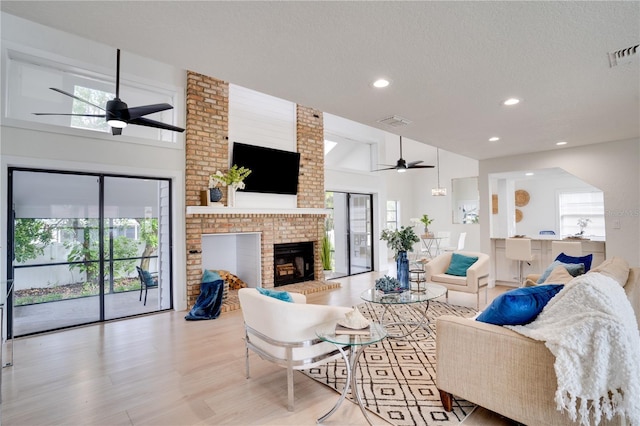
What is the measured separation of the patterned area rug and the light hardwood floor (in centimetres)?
12

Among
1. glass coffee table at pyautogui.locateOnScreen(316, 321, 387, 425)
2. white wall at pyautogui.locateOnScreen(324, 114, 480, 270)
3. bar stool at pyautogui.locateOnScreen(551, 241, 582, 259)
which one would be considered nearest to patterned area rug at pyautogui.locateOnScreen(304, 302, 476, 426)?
glass coffee table at pyautogui.locateOnScreen(316, 321, 387, 425)

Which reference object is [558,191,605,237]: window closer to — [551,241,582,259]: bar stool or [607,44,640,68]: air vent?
[551,241,582,259]: bar stool

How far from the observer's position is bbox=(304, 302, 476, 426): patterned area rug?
231 cm

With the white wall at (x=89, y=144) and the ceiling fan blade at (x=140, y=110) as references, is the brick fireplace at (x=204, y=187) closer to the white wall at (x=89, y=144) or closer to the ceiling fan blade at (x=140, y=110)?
the white wall at (x=89, y=144)

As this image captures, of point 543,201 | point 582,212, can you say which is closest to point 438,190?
point 543,201

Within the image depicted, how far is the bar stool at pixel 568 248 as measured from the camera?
5161 mm

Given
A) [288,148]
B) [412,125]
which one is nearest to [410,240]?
[412,125]

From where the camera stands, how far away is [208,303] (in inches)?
187

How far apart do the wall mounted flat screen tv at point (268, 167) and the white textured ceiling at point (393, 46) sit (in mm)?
2664

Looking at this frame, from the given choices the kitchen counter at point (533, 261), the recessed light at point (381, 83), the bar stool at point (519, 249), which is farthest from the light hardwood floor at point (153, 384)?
the kitchen counter at point (533, 261)

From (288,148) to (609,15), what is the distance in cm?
513

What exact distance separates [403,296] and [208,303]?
275 centimetres

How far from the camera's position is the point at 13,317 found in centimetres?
399

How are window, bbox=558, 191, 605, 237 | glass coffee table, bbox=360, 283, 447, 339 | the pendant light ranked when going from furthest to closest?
the pendant light
window, bbox=558, 191, 605, 237
glass coffee table, bbox=360, 283, 447, 339
